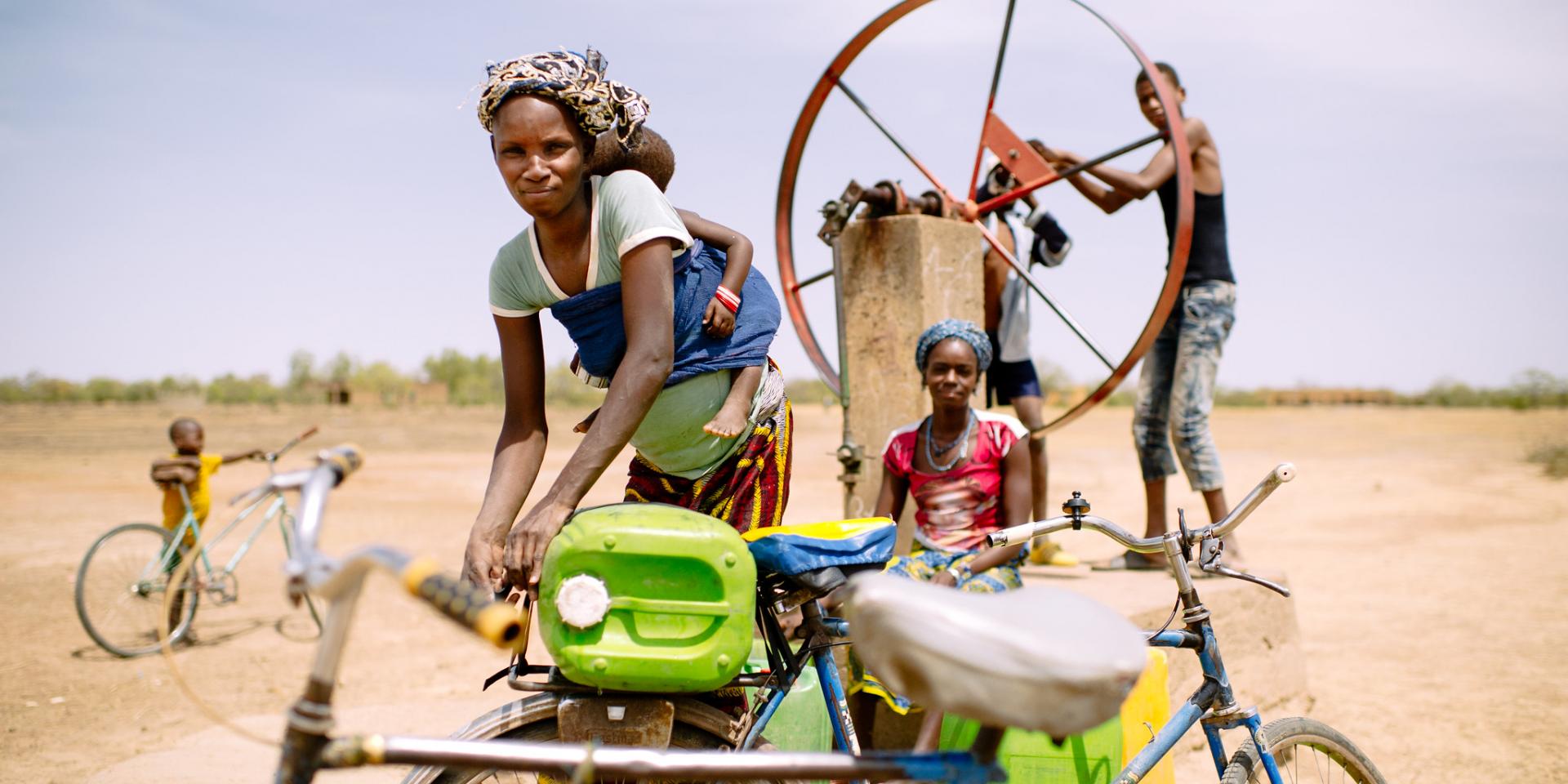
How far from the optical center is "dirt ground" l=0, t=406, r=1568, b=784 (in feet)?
13.1

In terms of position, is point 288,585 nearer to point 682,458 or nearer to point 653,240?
point 653,240

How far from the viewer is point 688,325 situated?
6.83 feet

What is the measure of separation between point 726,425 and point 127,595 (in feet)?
16.8

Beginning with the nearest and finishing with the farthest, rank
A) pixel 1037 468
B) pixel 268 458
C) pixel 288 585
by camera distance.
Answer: pixel 288 585 → pixel 1037 468 → pixel 268 458

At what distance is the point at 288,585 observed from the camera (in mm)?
1179

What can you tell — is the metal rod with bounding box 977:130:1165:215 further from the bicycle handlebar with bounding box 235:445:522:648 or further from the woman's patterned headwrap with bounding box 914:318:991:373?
the bicycle handlebar with bounding box 235:445:522:648

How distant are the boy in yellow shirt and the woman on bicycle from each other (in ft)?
15.1

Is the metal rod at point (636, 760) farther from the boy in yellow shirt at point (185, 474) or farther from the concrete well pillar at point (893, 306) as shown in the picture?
the boy in yellow shirt at point (185, 474)

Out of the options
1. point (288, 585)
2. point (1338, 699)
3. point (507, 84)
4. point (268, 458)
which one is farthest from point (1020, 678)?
point (268, 458)

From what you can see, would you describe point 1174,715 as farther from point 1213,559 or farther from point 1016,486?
point 1016,486

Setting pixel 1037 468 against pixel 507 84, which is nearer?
pixel 507 84

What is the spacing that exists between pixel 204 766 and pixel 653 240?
2509 millimetres

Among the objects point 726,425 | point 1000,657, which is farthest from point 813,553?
point 1000,657

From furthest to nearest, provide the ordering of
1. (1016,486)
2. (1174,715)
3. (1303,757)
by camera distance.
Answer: (1016,486) < (1303,757) < (1174,715)
